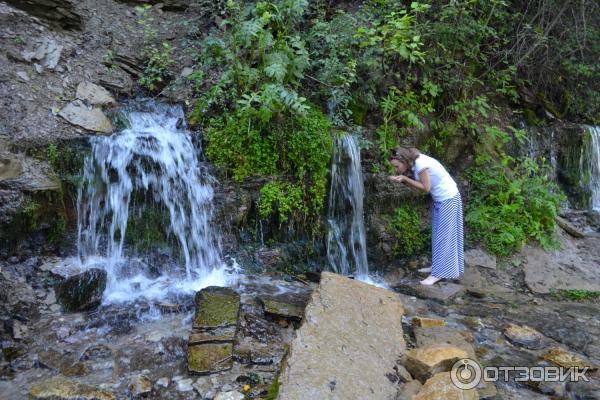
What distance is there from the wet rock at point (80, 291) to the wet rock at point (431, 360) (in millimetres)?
3128

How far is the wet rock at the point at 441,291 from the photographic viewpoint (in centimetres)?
535

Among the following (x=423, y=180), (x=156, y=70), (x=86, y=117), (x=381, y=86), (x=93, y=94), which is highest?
(x=156, y=70)

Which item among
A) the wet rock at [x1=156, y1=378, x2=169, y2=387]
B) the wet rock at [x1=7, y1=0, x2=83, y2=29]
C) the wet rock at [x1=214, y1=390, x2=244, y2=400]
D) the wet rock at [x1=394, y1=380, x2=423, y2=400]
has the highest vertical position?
the wet rock at [x1=7, y1=0, x2=83, y2=29]

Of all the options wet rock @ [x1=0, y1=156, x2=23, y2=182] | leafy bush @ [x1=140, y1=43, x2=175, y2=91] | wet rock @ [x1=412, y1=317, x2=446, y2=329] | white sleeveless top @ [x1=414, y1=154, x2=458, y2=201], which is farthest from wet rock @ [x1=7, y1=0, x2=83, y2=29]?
wet rock @ [x1=412, y1=317, x2=446, y2=329]

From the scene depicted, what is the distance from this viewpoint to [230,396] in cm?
317

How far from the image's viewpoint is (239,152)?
5785 mm

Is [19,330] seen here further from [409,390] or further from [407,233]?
[407,233]

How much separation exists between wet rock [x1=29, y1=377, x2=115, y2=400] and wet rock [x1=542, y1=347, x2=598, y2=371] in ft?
12.0

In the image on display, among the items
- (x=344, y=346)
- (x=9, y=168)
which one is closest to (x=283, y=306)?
(x=344, y=346)

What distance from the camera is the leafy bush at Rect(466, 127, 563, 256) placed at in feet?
22.1

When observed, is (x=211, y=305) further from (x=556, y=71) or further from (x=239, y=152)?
(x=556, y=71)

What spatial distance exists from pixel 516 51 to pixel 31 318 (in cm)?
872

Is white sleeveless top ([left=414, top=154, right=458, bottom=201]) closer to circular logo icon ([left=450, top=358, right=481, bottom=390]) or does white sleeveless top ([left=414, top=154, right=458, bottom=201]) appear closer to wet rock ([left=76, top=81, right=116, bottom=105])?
circular logo icon ([left=450, top=358, right=481, bottom=390])

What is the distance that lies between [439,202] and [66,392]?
173 inches
